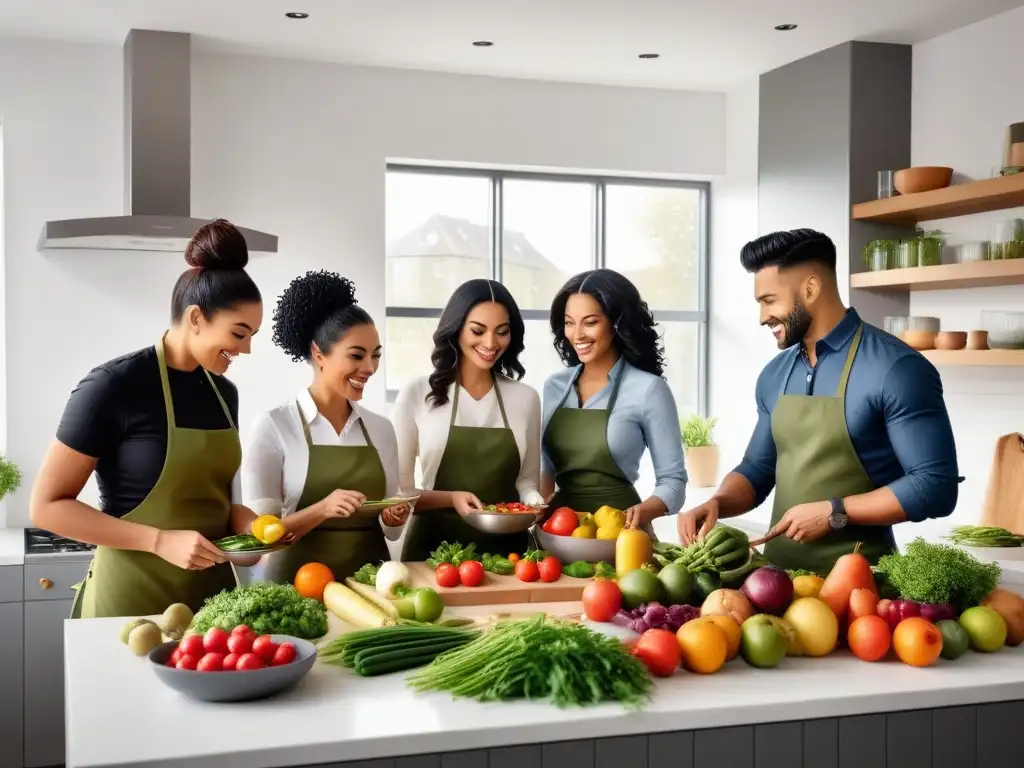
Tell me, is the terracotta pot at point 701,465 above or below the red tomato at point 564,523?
below

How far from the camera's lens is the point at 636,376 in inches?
136

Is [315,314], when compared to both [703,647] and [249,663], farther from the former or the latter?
[703,647]

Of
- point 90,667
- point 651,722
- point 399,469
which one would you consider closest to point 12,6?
point 399,469

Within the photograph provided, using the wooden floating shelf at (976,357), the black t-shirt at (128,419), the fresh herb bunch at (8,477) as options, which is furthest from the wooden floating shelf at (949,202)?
the fresh herb bunch at (8,477)

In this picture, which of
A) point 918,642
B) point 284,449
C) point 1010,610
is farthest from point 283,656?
point 1010,610

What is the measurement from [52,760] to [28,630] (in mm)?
506

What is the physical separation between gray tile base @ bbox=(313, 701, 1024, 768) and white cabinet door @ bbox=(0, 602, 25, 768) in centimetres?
307

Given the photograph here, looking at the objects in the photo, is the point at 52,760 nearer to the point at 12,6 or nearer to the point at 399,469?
the point at 399,469

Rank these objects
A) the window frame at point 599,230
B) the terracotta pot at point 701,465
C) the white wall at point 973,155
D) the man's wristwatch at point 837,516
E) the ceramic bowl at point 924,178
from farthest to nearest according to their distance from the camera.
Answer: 1. the terracotta pot at point 701,465
2. the window frame at point 599,230
3. the ceramic bowl at point 924,178
4. the white wall at point 973,155
5. the man's wristwatch at point 837,516

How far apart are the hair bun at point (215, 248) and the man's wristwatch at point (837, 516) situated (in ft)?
5.08

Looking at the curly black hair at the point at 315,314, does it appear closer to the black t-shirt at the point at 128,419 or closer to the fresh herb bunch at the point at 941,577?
the black t-shirt at the point at 128,419

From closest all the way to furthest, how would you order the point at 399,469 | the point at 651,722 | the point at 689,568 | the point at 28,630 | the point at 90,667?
the point at 651,722, the point at 90,667, the point at 689,568, the point at 399,469, the point at 28,630

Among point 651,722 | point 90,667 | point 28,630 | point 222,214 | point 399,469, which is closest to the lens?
point 651,722

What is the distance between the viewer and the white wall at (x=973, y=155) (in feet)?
14.8
